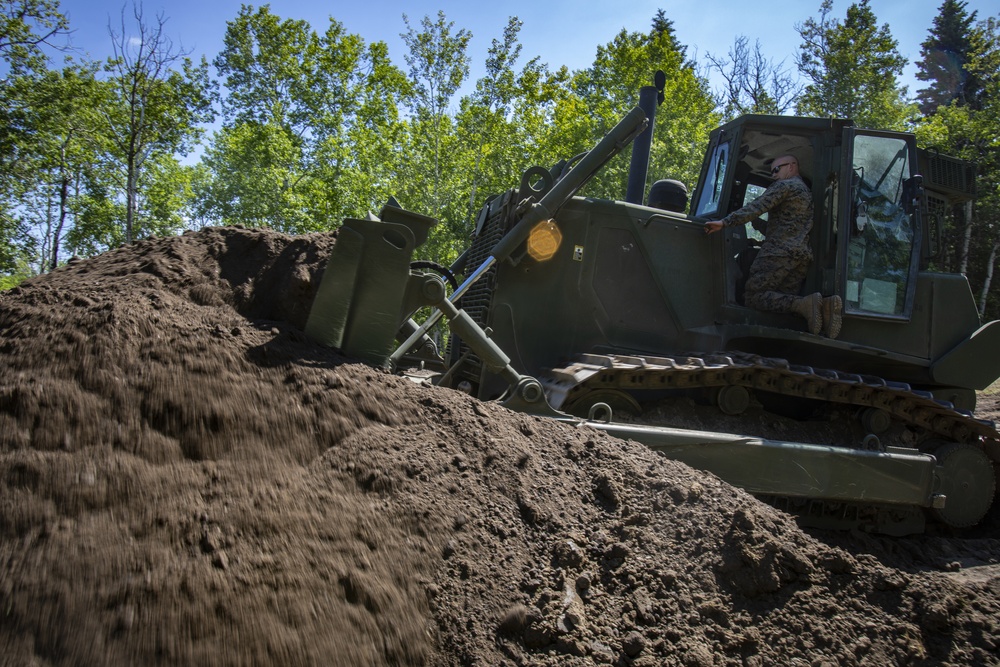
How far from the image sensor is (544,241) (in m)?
5.46

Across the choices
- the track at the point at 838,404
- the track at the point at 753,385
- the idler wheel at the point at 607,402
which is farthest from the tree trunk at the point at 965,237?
the idler wheel at the point at 607,402

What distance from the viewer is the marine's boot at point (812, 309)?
5.50 meters

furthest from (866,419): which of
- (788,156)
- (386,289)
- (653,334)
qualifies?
(386,289)

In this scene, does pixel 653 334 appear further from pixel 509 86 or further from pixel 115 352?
pixel 509 86

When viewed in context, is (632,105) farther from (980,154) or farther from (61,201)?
(61,201)

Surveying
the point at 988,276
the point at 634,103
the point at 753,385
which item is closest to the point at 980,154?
the point at 988,276

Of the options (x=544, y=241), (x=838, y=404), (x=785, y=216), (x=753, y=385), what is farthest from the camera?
(x=785, y=216)

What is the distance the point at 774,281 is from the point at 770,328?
0.44 m

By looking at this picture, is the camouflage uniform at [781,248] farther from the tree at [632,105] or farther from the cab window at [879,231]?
the tree at [632,105]

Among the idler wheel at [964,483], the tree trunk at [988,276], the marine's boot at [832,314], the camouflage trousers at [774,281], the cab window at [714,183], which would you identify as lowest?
the idler wheel at [964,483]

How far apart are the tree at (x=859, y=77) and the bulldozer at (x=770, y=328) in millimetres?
23563

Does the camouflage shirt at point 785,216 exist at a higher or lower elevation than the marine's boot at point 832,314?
higher

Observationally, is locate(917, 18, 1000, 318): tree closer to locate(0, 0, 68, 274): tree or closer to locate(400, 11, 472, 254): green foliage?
locate(400, 11, 472, 254): green foliage

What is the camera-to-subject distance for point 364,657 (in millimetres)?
2369
